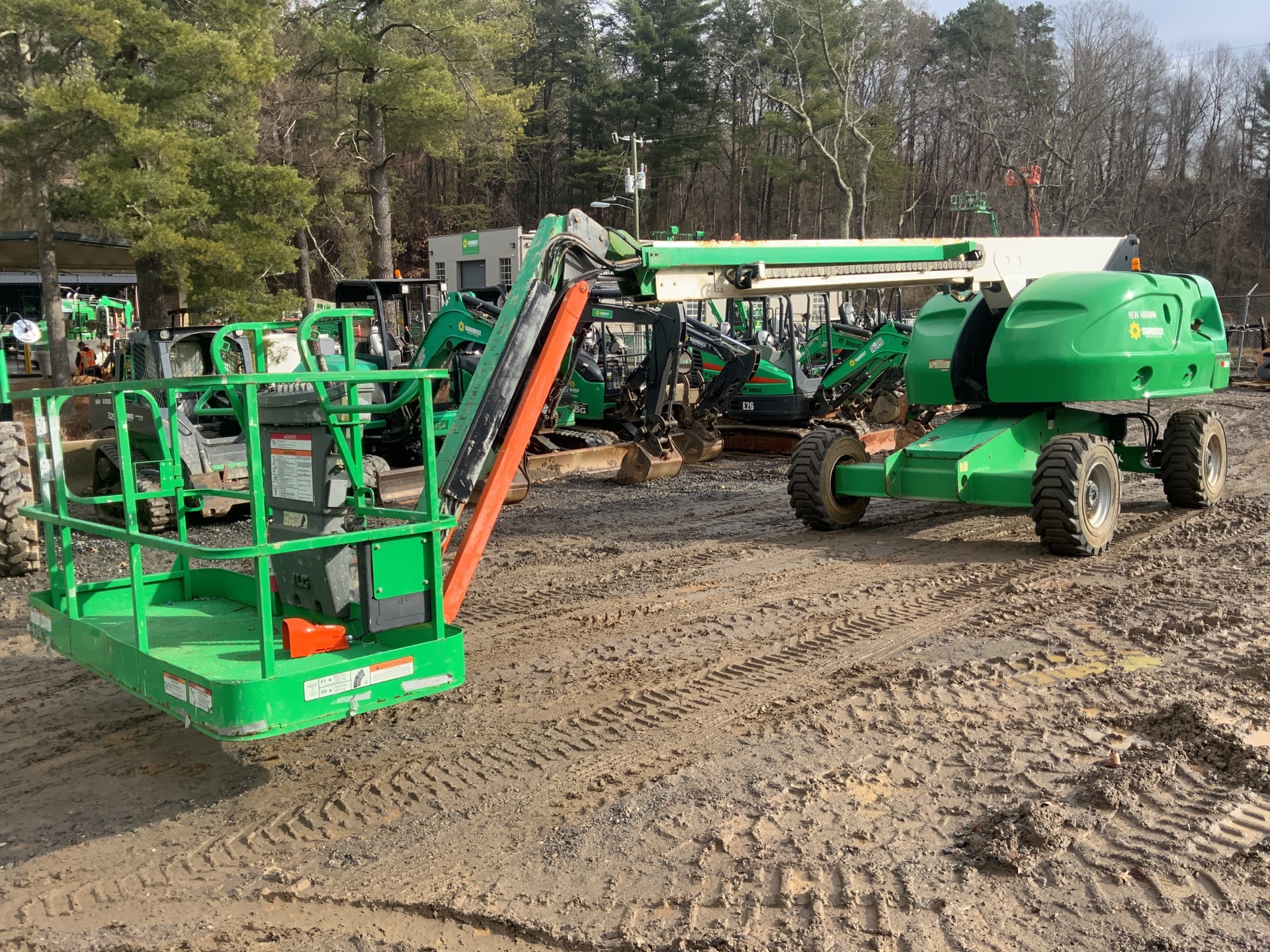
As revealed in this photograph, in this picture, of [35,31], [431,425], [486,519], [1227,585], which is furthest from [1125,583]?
[35,31]

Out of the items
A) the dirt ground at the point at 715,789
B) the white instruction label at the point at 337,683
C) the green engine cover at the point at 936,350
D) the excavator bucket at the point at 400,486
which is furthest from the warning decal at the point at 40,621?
the green engine cover at the point at 936,350

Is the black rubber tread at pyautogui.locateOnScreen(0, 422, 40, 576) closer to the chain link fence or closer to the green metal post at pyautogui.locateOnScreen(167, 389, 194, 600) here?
the green metal post at pyautogui.locateOnScreen(167, 389, 194, 600)

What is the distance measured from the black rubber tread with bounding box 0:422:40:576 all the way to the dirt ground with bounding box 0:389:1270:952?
1660 millimetres

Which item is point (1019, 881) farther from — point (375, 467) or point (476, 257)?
point (476, 257)

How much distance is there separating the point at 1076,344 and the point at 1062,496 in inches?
53.1

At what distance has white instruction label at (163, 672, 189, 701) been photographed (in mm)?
3795

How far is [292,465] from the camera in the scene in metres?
4.58

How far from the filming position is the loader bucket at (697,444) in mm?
13742

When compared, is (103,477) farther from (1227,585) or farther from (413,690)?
(1227,585)

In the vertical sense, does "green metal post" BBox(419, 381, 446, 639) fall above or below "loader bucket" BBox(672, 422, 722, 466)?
above

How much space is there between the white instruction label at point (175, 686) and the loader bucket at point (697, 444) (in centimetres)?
1004

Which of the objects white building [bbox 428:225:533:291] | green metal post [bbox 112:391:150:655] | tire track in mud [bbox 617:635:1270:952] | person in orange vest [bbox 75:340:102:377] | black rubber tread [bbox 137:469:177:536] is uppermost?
white building [bbox 428:225:533:291]

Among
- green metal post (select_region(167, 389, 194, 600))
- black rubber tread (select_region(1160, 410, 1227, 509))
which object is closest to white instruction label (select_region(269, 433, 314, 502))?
green metal post (select_region(167, 389, 194, 600))

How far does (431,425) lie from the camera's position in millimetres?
4129
